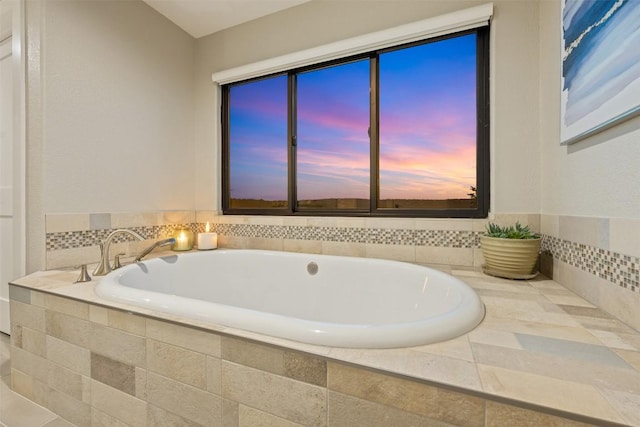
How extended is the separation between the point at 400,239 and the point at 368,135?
0.78 meters

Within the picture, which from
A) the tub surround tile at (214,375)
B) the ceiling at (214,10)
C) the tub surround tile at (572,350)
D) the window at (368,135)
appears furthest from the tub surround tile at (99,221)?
the tub surround tile at (572,350)

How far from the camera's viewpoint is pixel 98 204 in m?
1.73

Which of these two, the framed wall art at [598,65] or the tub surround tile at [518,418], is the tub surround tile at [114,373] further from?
the framed wall art at [598,65]

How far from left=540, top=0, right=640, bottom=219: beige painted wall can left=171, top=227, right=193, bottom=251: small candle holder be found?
7.73 feet

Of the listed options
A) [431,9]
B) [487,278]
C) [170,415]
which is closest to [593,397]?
[487,278]

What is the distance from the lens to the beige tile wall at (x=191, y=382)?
0.58 m

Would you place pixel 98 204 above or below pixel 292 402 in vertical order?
above

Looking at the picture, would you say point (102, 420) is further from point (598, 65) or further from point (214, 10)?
point (214, 10)

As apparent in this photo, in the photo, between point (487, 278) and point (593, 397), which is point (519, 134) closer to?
point (487, 278)

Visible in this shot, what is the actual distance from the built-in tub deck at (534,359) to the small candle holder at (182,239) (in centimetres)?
119

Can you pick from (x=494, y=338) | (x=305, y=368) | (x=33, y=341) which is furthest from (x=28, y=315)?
(x=494, y=338)

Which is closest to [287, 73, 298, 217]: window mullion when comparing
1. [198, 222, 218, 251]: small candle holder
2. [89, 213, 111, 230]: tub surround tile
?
[198, 222, 218, 251]: small candle holder

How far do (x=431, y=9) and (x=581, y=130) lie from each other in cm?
117

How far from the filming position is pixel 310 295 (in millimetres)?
1672
